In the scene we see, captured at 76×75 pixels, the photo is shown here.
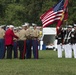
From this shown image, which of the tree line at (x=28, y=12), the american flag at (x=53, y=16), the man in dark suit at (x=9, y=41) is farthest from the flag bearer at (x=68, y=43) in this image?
the tree line at (x=28, y=12)

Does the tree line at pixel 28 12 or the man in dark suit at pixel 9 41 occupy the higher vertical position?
the tree line at pixel 28 12

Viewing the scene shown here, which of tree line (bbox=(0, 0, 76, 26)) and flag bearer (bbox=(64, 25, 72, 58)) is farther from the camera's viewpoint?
tree line (bbox=(0, 0, 76, 26))

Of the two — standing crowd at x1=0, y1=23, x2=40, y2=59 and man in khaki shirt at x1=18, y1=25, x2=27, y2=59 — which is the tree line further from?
man in khaki shirt at x1=18, y1=25, x2=27, y2=59

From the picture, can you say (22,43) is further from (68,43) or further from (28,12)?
(28,12)

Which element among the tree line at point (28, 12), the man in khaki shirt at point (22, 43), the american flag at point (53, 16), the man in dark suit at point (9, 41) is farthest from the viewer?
the tree line at point (28, 12)

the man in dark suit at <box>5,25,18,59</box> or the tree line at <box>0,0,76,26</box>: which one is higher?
the tree line at <box>0,0,76,26</box>

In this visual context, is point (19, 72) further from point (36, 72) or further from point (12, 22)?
point (12, 22)

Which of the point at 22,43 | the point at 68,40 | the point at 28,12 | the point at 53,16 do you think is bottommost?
the point at 22,43

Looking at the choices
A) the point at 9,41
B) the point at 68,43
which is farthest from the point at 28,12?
the point at 9,41

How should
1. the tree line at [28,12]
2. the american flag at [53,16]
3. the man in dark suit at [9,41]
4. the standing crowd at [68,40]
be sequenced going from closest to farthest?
the man in dark suit at [9,41], the standing crowd at [68,40], the american flag at [53,16], the tree line at [28,12]

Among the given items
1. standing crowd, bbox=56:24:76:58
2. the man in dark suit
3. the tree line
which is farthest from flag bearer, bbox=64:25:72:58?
the tree line

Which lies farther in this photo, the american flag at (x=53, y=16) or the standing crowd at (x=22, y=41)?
the american flag at (x=53, y=16)

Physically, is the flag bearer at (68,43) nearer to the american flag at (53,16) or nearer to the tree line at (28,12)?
the american flag at (53,16)

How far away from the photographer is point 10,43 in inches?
949
